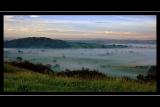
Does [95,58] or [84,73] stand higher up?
[95,58]

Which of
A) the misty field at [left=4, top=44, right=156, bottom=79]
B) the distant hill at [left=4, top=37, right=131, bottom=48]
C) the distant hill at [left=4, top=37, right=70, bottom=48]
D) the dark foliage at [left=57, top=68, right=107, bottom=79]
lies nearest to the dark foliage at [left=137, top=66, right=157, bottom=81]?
the misty field at [left=4, top=44, right=156, bottom=79]

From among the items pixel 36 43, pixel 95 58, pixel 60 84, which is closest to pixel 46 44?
pixel 36 43

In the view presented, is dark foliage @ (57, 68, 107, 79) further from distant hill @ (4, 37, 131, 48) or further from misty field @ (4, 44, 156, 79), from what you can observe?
distant hill @ (4, 37, 131, 48)

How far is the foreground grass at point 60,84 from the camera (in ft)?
20.7

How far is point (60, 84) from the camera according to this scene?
6367 mm

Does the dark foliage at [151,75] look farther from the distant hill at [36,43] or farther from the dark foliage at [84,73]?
the distant hill at [36,43]

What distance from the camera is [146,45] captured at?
6289mm

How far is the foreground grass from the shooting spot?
6316 mm

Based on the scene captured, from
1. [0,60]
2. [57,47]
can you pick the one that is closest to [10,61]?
[0,60]

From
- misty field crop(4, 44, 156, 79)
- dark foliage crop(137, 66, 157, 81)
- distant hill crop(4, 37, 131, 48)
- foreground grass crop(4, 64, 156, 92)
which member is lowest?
foreground grass crop(4, 64, 156, 92)

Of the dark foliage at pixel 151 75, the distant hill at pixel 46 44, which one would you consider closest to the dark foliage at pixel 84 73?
the distant hill at pixel 46 44

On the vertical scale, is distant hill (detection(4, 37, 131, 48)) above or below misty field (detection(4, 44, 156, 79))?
above

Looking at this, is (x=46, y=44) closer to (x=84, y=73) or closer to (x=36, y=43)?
(x=36, y=43)
